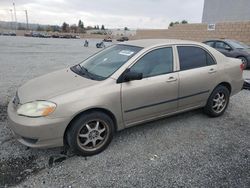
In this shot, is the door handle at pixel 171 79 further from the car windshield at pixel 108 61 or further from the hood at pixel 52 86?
the hood at pixel 52 86

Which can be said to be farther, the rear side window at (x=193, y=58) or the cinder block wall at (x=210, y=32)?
the cinder block wall at (x=210, y=32)

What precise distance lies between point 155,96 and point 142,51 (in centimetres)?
74

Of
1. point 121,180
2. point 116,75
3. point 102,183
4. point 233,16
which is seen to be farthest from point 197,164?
point 233,16

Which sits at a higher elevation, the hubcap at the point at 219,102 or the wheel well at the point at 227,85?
the wheel well at the point at 227,85

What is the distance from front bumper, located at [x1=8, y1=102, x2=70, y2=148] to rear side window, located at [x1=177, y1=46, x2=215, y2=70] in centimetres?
226

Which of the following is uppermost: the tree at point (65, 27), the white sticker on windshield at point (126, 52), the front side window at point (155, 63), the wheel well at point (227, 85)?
the tree at point (65, 27)

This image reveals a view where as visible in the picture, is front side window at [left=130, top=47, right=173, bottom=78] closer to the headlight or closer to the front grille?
the headlight

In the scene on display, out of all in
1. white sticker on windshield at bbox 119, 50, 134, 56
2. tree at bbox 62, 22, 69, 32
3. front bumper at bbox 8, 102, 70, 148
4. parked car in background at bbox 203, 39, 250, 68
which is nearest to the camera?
front bumper at bbox 8, 102, 70, 148

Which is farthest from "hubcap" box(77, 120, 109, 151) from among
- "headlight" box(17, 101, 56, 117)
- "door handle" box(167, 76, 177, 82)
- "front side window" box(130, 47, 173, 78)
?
"door handle" box(167, 76, 177, 82)

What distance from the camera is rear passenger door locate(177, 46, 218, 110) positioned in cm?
401

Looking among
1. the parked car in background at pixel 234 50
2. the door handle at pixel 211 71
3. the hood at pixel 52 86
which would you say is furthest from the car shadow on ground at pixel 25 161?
A: the parked car in background at pixel 234 50

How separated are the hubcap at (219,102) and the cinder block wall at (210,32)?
16.5 meters

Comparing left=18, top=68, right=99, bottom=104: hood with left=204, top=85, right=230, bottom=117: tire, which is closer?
left=18, top=68, right=99, bottom=104: hood

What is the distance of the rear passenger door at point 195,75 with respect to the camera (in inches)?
158
